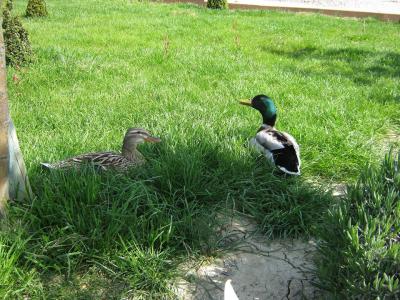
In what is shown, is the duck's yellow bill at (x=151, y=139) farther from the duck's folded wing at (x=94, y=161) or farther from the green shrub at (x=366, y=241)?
the green shrub at (x=366, y=241)

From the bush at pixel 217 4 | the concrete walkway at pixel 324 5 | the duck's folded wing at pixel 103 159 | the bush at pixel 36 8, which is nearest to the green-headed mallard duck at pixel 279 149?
the duck's folded wing at pixel 103 159

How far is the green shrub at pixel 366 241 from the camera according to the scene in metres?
2.04

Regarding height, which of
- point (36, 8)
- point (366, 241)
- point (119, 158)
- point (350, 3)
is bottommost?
point (119, 158)

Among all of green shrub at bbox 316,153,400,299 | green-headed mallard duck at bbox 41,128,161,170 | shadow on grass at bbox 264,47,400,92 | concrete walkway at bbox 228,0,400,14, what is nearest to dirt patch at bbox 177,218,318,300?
green shrub at bbox 316,153,400,299

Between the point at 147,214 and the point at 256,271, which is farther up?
the point at 147,214

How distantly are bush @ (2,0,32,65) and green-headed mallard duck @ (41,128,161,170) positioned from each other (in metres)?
4.22

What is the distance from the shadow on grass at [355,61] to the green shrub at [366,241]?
524 centimetres

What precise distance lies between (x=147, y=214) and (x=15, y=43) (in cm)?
541

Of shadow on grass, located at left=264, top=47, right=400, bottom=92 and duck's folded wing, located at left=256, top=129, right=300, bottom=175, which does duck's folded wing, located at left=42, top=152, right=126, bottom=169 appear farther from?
shadow on grass, located at left=264, top=47, right=400, bottom=92

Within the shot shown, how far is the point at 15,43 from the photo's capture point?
7.30 metres

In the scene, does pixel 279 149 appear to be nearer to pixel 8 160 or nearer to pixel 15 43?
pixel 8 160

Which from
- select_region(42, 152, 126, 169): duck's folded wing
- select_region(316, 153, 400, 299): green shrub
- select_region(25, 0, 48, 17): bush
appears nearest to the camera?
select_region(316, 153, 400, 299): green shrub

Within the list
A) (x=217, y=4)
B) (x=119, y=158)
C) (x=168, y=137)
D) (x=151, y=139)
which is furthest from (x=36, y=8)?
(x=119, y=158)

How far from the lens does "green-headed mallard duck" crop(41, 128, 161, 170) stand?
3588mm
